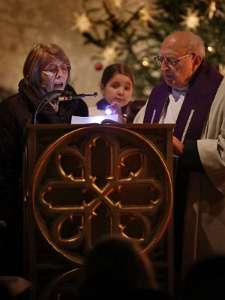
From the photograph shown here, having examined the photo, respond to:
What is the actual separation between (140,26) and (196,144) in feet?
14.0

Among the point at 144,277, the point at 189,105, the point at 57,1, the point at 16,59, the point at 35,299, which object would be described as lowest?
the point at 35,299

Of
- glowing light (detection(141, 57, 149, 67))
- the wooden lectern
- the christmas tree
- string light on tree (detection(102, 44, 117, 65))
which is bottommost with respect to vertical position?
the wooden lectern

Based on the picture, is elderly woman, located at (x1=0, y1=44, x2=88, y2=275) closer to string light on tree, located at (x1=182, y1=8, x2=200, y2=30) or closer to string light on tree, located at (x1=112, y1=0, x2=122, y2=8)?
string light on tree, located at (x1=182, y1=8, x2=200, y2=30)

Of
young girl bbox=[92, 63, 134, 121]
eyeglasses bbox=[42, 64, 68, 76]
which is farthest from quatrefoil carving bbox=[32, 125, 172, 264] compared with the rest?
young girl bbox=[92, 63, 134, 121]

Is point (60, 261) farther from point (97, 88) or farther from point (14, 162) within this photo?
point (97, 88)

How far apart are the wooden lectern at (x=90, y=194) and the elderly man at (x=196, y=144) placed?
35cm

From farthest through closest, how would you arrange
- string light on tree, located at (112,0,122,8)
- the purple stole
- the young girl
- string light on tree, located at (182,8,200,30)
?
1. string light on tree, located at (112,0,122,8)
2. string light on tree, located at (182,8,200,30)
3. the young girl
4. the purple stole

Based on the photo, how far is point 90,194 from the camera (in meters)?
3.04

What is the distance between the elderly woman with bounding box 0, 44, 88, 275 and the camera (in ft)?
11.2

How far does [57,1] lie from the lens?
720 cm

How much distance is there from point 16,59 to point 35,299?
438cm

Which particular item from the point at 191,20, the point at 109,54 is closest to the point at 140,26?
the point at 109,54

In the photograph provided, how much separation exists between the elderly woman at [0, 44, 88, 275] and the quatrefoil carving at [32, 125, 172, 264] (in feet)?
1.46

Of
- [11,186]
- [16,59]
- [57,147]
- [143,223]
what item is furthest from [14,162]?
[16,59]
